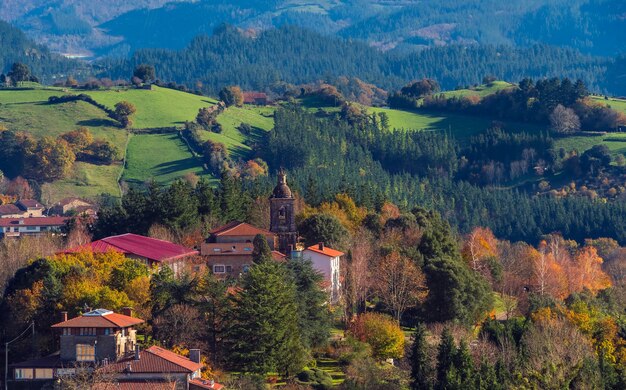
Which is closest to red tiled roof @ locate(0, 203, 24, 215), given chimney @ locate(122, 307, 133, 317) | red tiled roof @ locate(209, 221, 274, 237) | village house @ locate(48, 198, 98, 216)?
village house @ locate(48, 198, 98, 216)

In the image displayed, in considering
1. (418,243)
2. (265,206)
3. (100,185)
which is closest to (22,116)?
(100,185)

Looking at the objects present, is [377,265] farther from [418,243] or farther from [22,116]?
[22,116]

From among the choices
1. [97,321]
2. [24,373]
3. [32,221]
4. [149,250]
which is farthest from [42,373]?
[32,221]

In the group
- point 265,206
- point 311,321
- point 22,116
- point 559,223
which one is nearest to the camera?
point 311,321

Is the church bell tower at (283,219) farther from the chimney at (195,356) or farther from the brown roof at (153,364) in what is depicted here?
the brown roof at (153,364)

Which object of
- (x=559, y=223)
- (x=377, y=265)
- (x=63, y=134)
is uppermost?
(x=63, y=134)

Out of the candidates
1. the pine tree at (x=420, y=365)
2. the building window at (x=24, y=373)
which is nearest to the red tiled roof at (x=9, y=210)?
the building window at (x=24, y=373)

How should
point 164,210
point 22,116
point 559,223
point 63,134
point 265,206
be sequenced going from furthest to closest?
point 22,116 → point 63,134 → point 559,223 → point 265,206 → point 164,210

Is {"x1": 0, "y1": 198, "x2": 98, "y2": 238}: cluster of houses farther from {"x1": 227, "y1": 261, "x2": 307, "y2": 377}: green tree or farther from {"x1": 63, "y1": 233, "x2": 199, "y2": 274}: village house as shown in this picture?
{"x1": 227, "y1": 261, "x2": 307, "y2": 377}: green tree
